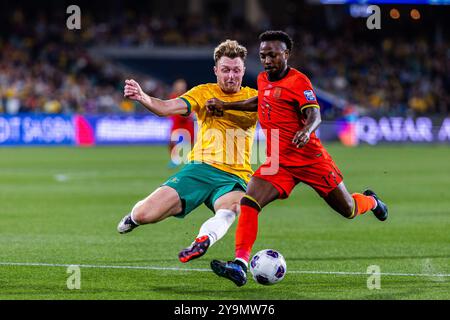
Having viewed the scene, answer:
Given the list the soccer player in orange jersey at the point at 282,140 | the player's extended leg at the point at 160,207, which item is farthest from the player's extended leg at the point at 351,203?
the player's extended leg at the point at 160,207

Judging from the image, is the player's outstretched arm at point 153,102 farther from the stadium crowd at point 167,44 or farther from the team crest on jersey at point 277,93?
the stadium crowd at point 167,44

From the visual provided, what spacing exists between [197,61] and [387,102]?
915 cm

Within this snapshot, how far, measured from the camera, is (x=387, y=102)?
1658 inches

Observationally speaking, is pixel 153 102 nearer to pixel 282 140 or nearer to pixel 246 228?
pixel 282 140

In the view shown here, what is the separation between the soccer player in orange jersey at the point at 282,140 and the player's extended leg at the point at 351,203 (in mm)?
107

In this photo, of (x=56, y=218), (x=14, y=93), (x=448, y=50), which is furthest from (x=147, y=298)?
(x=448, y=50)

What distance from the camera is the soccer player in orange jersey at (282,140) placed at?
8.35 m

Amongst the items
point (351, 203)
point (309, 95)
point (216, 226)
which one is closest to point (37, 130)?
point (351, 203)

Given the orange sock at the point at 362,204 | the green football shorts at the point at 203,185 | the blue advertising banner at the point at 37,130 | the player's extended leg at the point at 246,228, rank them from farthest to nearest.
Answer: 1. the blue advertising banner at the point at 37,130
2. the orange sock at the point at 362,204
3. the green football shorts at the point at 203,185
4. the player's extended leg at the point at 246,228

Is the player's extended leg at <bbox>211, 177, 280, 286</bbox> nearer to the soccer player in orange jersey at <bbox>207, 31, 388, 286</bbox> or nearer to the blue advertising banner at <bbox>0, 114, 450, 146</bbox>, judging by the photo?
the soccer player in orange jersey at <bbox>207, 31, 388, 286</bbox>

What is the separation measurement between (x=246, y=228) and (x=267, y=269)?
0.41 metres

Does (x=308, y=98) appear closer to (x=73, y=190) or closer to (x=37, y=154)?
(x=73, y=190)

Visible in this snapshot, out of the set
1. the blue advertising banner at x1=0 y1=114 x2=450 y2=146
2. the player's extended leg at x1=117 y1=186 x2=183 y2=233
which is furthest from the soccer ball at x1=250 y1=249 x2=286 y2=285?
the blue advertising banner at x1=0 y1=114 x2=450 y2=146

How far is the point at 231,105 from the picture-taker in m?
9.12
